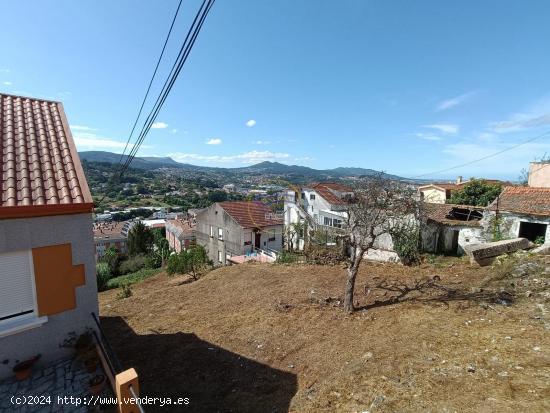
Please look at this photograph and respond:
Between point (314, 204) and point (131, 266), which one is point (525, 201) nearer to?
point (314, 204)

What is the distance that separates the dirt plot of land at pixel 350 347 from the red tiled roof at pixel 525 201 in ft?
22.2

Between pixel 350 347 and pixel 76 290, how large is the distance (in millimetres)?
5574

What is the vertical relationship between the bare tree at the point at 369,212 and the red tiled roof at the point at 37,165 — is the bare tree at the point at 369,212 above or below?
below

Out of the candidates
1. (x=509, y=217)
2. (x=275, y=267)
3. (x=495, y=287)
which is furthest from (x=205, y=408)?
(x=509, y=217)

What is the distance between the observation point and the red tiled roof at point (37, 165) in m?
4.38

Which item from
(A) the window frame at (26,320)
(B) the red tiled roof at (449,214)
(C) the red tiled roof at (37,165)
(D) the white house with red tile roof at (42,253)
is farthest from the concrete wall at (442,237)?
(A) the window frame at (26,320)

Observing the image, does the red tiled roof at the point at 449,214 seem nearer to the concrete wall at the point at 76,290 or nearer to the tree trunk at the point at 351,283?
the tree trunk at the point at 351,283

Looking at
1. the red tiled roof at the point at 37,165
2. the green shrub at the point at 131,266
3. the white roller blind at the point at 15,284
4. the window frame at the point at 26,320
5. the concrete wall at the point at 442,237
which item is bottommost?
the green shrub at the point at 131,266

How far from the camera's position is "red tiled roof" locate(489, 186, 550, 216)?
14.3m

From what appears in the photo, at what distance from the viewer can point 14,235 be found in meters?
4.23

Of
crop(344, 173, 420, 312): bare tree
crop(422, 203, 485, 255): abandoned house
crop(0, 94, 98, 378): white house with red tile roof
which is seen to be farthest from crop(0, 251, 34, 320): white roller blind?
crop(422, 203, 485, 255): abandoned house

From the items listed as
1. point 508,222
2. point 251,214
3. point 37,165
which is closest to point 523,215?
point 508,222

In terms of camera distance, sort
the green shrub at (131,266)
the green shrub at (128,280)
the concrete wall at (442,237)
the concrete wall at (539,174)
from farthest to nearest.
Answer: the green shrub at (131,266)
the concrete wall at (539,174)
the green shrub at (128,280)
the concrete wall at (442,237)

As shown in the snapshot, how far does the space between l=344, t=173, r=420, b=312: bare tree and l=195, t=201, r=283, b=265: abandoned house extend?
58.8 feet
